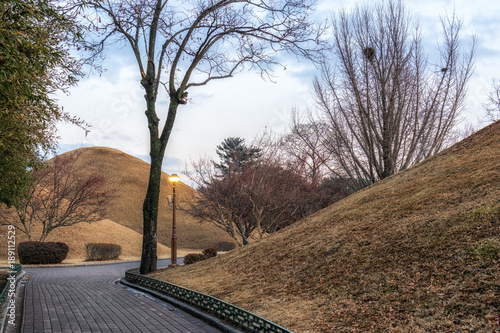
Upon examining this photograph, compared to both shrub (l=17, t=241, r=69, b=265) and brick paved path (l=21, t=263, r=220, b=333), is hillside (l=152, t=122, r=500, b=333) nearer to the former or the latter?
brick paved path (l=21, t=263, r=220, b=333)

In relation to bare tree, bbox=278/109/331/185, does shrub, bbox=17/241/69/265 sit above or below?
below

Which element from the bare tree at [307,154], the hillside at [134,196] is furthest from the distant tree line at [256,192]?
the hillside at [134,196]

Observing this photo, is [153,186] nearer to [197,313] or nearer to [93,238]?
[197,313]

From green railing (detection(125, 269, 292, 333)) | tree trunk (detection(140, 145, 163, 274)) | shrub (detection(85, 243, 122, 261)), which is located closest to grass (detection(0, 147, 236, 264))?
shrub (detection(85, 243, 122, 261))

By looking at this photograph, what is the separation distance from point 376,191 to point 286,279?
21.8 feet

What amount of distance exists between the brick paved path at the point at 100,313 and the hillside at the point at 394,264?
4.64 ft

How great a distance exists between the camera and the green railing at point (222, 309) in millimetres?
6325

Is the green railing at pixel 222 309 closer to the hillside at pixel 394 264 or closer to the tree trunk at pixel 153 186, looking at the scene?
the hillside at pixel 394 264

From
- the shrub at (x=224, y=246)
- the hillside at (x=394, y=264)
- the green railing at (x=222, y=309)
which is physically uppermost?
the hillside at (x=394, y=264)

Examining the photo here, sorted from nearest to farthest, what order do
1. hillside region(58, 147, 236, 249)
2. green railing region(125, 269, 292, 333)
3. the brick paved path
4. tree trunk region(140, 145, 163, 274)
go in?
green railing region(125, 269, 292, 333) < the brick paved path < tree trunk region(140, 145, 163, 274) < hillside region(58, 147, 236, 249)

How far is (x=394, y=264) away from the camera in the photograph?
297 inches

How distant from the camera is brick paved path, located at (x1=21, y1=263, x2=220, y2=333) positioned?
7.32m

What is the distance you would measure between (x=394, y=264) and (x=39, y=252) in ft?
75.9

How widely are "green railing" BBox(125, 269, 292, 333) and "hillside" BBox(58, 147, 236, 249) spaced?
3065 centimetres
